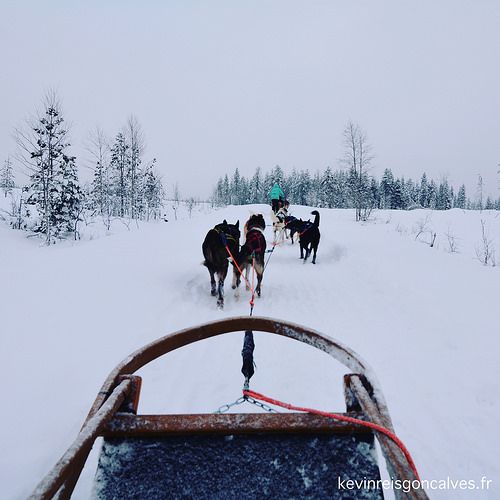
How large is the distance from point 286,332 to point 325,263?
7.19 meters

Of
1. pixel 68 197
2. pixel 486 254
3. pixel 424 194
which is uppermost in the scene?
pixel 424 194

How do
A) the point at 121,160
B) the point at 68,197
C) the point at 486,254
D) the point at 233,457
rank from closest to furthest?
the point at 233,457 → the point at 486,254 → the point at 68,197 → the point at 121,160

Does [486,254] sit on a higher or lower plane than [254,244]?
lower

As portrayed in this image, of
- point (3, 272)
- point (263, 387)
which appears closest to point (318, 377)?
point (263, 387)

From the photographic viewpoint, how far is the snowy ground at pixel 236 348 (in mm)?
2240

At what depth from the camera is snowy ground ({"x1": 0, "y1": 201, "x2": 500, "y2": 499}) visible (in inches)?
88.2

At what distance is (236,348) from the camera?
3.74 meters

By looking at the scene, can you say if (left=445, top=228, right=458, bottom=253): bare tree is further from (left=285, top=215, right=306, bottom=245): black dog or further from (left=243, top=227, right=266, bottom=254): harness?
(left=243, top=227, right=266, bottom=254): harness

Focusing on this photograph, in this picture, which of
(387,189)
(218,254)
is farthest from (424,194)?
(218,254)

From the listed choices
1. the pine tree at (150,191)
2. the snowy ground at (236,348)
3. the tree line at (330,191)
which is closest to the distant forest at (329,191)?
the tree line at (330,191)

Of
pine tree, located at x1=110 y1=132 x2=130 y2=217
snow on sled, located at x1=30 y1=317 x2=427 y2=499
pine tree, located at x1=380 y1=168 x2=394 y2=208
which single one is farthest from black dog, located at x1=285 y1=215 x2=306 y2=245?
pine tree, located at x1=380 y1=168 x2=394 y2=208

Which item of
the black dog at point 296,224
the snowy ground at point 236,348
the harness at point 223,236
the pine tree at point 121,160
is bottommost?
the snowy ground at point 236,348

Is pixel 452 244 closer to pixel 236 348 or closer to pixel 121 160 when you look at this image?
pixel 236 348

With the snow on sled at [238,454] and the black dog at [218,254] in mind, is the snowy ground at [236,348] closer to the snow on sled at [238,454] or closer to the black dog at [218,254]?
the black dog at [218,254]
